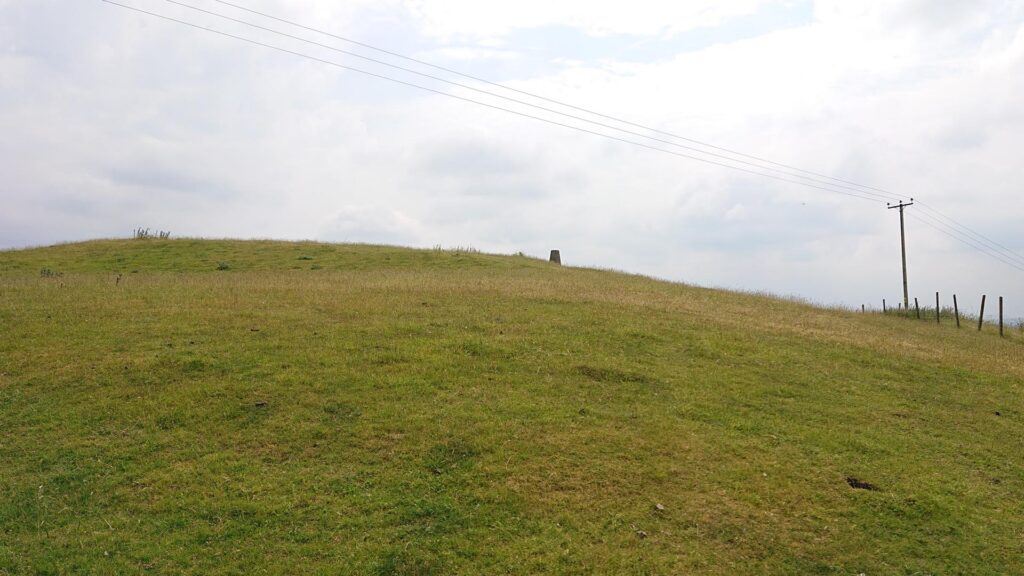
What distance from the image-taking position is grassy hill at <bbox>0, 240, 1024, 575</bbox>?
32.0 feet

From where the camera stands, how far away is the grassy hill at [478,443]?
9.76 meters

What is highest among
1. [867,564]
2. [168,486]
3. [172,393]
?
[172,393]

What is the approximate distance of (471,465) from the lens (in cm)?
1165

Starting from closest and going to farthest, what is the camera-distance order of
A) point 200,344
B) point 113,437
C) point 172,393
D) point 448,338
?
1. point 113,437
2. point 172,393
3. point 200,344
4. point 448,338

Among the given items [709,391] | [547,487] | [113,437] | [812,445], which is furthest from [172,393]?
[812,445]

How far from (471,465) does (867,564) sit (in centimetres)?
569

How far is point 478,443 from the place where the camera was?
486 inches

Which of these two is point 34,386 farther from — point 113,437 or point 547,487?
point 547,487

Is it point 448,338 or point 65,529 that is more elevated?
point 448,338

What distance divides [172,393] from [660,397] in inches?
381

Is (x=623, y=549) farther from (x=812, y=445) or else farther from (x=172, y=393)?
(x=172, y=393)

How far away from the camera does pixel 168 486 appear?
11.0 m

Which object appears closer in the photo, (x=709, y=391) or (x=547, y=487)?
(x=547, y=487)

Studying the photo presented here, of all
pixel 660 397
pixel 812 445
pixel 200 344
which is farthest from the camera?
pixel 200 344
